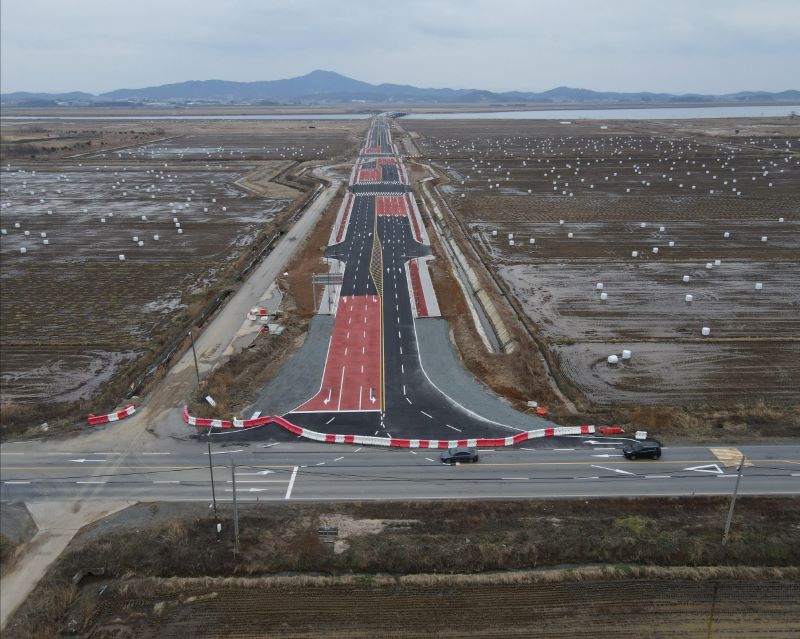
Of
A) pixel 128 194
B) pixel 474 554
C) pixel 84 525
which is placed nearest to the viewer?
pixel 474 554

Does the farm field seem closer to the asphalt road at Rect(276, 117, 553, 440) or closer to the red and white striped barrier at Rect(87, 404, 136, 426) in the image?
the asphalt road at Rect(276, 117, 553, 440)

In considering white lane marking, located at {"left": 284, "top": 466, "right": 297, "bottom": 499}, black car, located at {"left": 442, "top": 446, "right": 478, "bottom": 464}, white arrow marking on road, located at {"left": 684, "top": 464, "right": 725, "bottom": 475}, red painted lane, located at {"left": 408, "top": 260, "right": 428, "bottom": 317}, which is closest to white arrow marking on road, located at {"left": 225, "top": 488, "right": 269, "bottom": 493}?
white lane marking, located at {"left": 284, "top": 466, "right": 297, "bottom": 499}

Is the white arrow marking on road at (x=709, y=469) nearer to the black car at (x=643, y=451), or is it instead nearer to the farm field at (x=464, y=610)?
the black car at (x=643, y=451)

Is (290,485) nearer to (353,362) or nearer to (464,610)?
(464,610)

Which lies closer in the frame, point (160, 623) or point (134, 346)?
point (160, 623)

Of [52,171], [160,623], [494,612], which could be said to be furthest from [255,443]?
[52,171]

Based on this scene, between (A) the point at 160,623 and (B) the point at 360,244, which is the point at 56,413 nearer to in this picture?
(A) the point at 160,623

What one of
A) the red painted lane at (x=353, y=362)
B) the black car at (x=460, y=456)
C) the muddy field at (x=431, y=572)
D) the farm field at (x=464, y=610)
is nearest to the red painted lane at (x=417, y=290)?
the red painted lane at (x=353, y=362)
